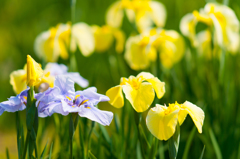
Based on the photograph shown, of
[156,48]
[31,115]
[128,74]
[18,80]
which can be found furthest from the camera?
[128,74]

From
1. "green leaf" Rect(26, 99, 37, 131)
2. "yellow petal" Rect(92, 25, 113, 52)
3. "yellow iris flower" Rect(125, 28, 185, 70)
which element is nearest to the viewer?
"green leaf" Rect(26, 99, 37, 131)

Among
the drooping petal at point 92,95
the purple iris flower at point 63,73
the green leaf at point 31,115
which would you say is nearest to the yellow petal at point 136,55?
the purple iris flower at point 63,73

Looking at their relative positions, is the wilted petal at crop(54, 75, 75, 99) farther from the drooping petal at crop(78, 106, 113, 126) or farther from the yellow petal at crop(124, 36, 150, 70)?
the yellow petal at crop(124, 36, 150, 70)

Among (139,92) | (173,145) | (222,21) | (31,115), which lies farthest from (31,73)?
(222,21)


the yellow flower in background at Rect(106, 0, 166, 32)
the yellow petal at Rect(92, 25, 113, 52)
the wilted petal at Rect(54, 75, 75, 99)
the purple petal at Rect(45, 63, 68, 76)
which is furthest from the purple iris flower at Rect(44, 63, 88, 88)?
the yellow flower in background at Rect(106, 0, 166, 32)

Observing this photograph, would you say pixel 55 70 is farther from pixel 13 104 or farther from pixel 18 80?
pixel 13 104

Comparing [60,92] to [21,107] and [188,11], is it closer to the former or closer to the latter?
[21,107]
